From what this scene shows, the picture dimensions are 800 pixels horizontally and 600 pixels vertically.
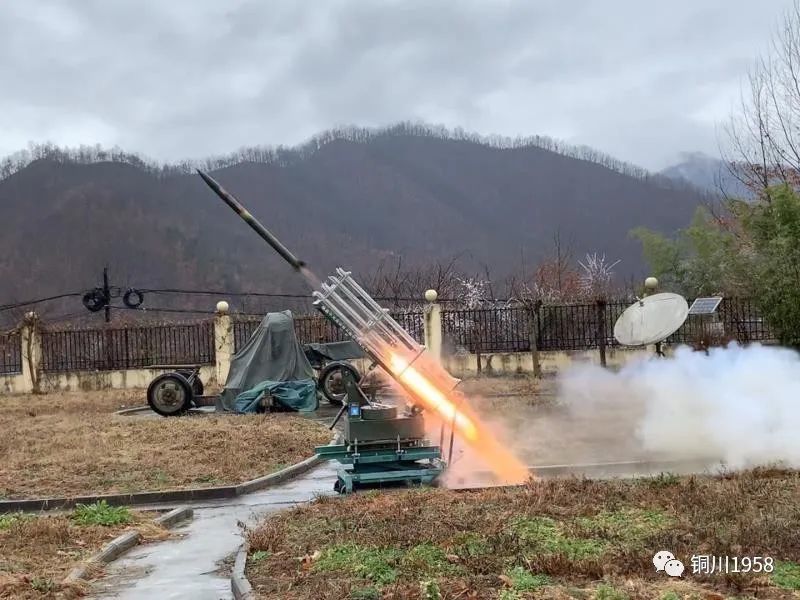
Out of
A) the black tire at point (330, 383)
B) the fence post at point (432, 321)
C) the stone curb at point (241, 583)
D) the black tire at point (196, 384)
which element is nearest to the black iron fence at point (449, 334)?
the fence post at point (432, 321)

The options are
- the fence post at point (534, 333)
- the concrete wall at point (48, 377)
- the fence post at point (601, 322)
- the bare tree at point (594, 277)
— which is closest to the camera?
the fence post at point (534, 333)

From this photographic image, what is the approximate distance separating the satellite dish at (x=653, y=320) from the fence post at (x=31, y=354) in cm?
2055

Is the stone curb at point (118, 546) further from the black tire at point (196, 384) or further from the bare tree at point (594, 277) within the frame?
the bare tree at point (594, 277)

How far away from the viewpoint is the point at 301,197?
104 m

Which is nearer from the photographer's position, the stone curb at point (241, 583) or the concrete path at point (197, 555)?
the stone curb at point (241, 583)

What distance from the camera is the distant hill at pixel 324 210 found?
3130 inches

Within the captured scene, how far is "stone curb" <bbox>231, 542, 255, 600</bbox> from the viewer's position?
20.3ft

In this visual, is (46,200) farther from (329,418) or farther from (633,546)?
(633,546)

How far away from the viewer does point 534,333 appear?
25531 mm

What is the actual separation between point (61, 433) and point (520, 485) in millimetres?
10385

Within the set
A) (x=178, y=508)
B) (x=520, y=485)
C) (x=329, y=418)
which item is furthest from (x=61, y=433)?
(x=520, y=485)

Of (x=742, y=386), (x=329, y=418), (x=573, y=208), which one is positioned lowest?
(x=329, y=418)

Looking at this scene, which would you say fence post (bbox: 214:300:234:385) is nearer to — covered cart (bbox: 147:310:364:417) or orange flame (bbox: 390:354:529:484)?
covered cart (bbox: 147:310:364:417)

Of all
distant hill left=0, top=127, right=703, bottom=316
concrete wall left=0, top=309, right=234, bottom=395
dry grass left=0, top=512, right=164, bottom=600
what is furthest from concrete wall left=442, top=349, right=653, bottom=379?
distant hill left=0, top=127, right=703, bottom=316
